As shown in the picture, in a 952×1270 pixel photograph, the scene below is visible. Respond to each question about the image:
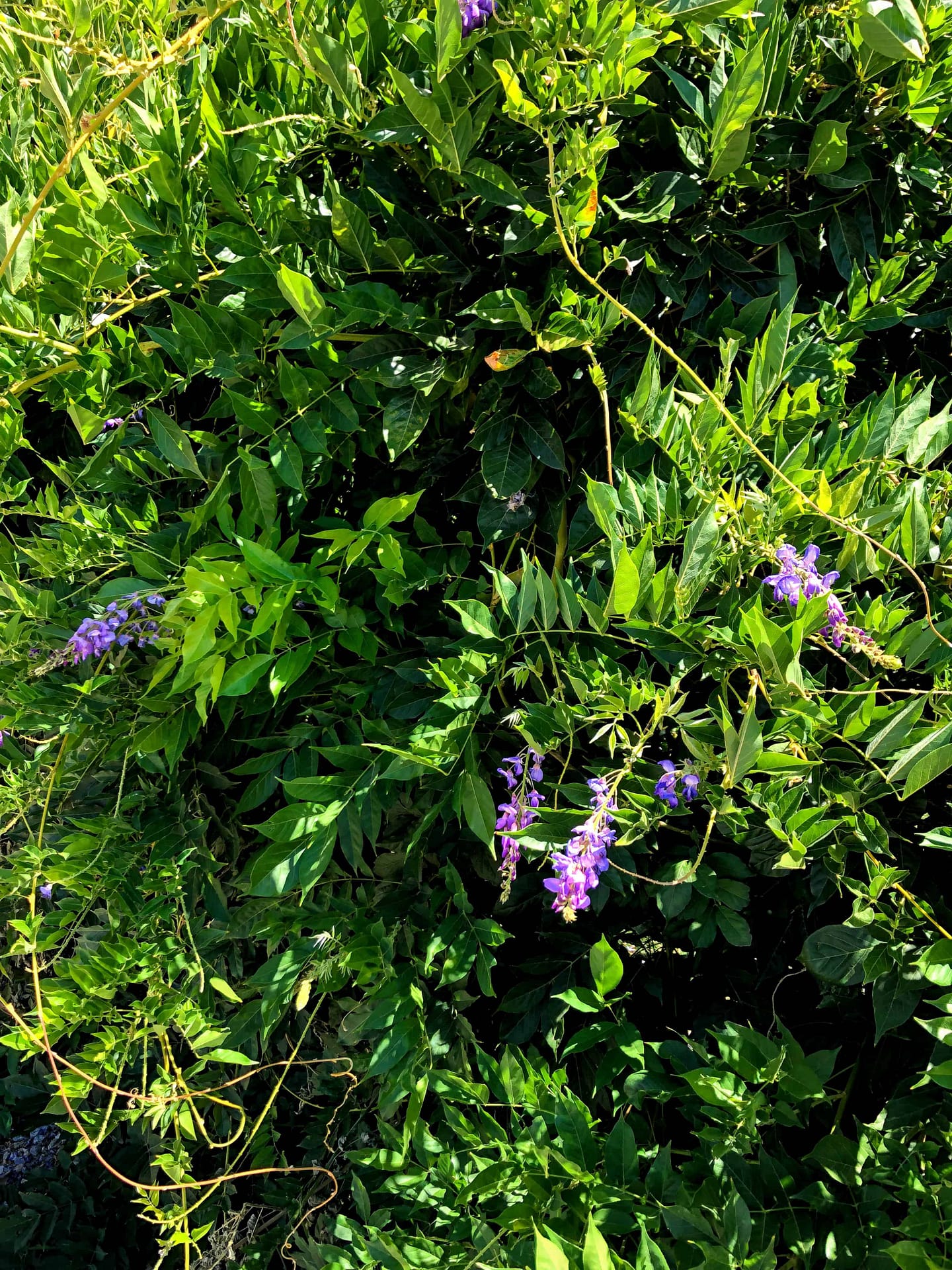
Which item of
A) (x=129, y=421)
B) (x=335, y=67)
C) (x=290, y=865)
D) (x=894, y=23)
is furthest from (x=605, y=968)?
(x=129, y=421)

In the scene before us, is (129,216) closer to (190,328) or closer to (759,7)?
(190,328)

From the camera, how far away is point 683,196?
1045 mm

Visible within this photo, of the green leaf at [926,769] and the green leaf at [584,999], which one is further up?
the green leaf at [926,769]

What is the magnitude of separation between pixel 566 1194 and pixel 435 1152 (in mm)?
179

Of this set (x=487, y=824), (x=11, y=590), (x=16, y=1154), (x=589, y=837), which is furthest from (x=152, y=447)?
(x=16, y=1154)

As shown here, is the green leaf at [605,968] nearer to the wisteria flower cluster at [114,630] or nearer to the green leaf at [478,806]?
the green leaf at [478,806]

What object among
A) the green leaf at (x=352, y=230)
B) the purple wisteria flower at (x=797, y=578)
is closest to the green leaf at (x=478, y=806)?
the purple wisteria flower at (x=797, y=578)

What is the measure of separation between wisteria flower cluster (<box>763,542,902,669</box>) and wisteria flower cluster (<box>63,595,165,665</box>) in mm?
721

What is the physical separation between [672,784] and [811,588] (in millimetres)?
226

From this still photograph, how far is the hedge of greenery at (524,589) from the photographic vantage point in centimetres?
89

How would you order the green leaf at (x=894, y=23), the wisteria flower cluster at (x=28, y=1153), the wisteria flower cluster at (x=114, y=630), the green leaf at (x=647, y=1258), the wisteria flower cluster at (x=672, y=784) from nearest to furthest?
the green leaf at (x=894, y=23), the green leaf at (x=647, y=1258), the wisteria flower cluster at (x=672, y=784), the wisteria flower cluster at (x=114, y=630), the wisteria flower cluster at (x=28, y=1153)

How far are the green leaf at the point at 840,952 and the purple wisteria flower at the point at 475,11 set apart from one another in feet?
3.13

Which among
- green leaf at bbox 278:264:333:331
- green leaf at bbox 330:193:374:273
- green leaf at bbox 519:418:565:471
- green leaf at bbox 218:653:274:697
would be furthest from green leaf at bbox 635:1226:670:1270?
green leaf at bbox 330:193:374:273

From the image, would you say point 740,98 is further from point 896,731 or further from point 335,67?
point 896,731
